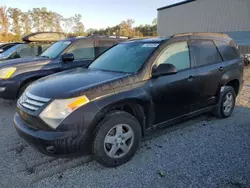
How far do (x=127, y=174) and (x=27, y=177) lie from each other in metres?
1.26

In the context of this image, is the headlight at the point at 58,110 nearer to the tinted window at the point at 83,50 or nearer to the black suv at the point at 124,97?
the black suv at the point at 124,97

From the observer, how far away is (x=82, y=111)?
2678 mm

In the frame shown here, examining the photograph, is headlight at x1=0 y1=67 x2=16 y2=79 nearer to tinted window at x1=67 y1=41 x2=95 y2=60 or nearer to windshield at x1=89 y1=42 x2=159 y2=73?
tinted window at x1=67 y1=41 x2=95 y2=60

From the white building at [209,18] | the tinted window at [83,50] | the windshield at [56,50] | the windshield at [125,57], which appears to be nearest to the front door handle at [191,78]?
the windshield at [125,57]

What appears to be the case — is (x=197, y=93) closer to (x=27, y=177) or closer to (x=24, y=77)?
(x=27, y=177)

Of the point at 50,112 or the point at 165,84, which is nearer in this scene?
the point at 50,112

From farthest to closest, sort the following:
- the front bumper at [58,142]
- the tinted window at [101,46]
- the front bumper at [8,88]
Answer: the tinted window at [101,46]
the front bumper at [8,88]
the front bumper at [58,142]

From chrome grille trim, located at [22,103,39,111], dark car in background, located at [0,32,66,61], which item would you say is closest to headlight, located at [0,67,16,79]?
chrome grille trim, located at [22,103,39,111]

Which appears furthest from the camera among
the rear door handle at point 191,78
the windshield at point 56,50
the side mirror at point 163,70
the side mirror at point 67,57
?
the windshield at point 56,50

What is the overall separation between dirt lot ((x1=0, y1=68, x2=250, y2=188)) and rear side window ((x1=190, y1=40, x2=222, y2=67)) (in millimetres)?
1306

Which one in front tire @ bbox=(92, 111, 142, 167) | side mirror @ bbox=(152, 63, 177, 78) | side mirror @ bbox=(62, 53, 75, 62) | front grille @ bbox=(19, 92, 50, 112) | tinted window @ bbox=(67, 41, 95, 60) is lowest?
front tire @ bbox=(92, 111, 142, 167)

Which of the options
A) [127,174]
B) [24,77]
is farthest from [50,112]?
[24,77]

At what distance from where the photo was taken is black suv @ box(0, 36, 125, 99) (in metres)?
5.28

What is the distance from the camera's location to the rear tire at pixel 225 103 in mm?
4590
